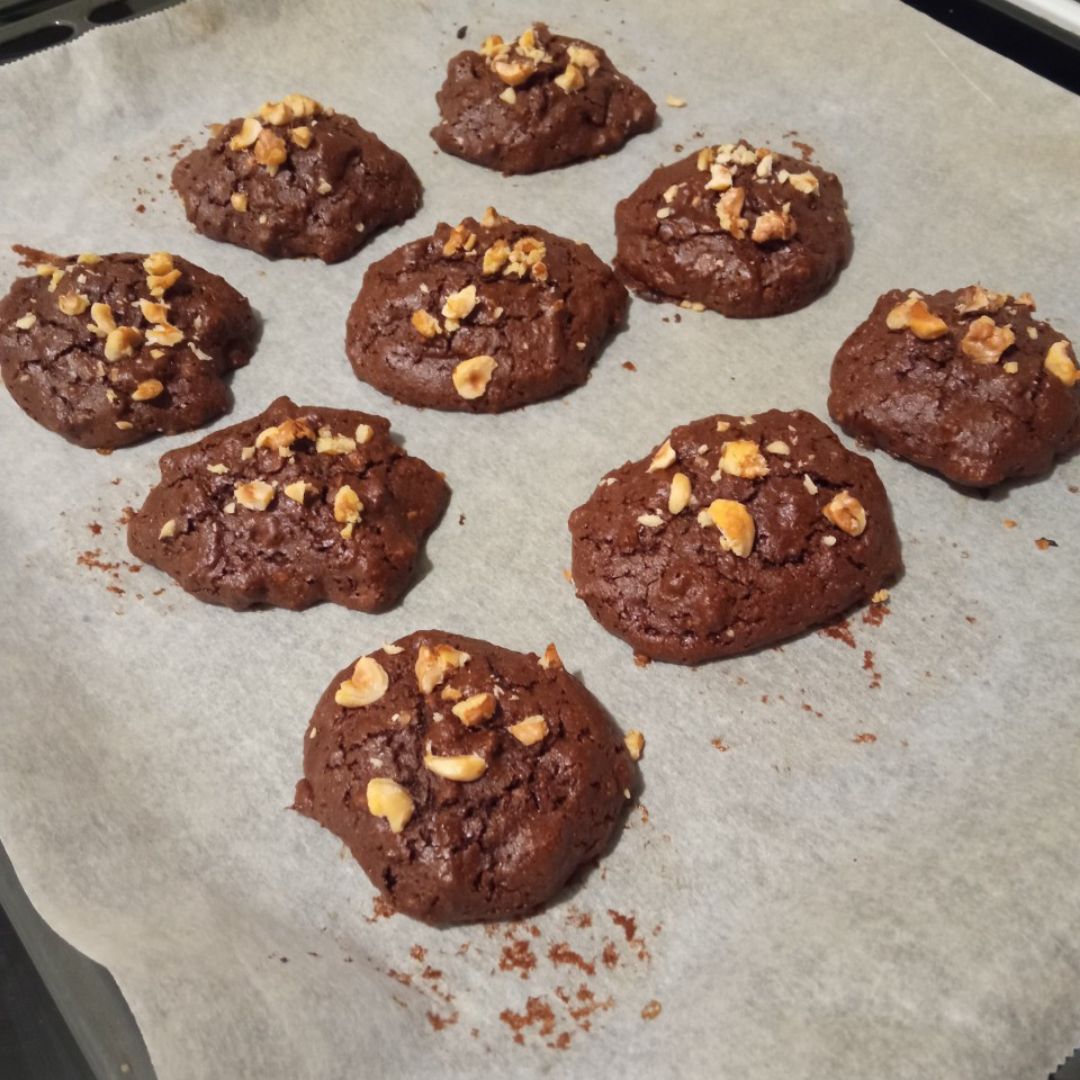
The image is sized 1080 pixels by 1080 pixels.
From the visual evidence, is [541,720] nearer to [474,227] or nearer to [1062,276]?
[474,227]

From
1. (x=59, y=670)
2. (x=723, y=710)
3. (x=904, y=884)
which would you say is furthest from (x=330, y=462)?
(x=904, y=884)

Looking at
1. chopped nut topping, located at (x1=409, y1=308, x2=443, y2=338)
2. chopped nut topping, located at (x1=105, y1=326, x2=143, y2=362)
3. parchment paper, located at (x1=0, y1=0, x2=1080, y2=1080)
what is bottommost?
parchment paper, located at (x1=0, y1=0, x2=1080, y2=1080)

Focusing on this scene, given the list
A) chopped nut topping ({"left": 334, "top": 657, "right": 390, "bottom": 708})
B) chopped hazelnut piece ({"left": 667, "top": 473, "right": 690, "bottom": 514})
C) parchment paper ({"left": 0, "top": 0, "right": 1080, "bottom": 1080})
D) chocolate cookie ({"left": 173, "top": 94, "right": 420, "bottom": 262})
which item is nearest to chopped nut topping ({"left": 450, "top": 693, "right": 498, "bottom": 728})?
chopped nut topping ({"left": 334, "top": 657, "right": 390, "bottom": 708})

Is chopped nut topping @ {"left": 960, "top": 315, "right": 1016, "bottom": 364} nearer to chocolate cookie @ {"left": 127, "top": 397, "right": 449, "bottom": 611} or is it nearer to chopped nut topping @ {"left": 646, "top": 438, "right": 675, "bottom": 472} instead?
chopped nut topping @ {"left": 646, "top": 438, "right": 675, "bottom": 472}

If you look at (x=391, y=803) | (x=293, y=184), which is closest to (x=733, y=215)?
(x=293, y=184)

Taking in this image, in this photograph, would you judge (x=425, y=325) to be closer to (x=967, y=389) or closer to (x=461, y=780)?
(x=461, y=780)

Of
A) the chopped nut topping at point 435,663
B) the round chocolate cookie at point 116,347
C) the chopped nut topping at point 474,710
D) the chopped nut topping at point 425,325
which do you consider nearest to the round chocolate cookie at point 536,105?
the chopped nut topping at point 425,325
